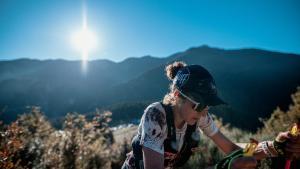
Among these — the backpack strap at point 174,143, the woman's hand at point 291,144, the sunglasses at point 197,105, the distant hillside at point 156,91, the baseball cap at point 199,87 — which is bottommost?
the distant hillside at point 156,91

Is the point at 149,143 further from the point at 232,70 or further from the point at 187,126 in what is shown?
the point at 232,70

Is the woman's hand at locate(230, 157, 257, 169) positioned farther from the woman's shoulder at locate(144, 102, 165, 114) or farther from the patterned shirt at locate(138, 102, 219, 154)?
the woman's shoulder at locate(144, 102, 165, 114)

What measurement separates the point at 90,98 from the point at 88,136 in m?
176

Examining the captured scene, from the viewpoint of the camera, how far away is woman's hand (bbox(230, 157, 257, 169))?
2.13 metres

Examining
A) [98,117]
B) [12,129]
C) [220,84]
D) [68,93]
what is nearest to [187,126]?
[12,129]

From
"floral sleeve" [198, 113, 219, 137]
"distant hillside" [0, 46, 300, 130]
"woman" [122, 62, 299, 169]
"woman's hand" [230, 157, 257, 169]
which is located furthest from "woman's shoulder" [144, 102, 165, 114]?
"distant hillside" [0, 46, 300, 130]

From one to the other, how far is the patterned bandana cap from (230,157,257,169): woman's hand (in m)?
0.65

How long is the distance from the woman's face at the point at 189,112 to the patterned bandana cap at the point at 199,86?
0.27ft

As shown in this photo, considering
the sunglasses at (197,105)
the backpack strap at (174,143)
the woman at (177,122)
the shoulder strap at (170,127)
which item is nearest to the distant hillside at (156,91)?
the backpack strap at (174,143)

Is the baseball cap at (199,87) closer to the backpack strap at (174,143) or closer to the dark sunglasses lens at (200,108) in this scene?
the dark sunglasses lens at (200,108)

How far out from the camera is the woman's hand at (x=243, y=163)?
6.98 feet

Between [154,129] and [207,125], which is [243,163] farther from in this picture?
[207,125]

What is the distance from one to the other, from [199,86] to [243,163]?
79cm

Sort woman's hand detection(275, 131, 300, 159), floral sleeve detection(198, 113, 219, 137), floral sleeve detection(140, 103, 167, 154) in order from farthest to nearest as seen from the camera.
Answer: floral sleeve detection(198, 113, 219, 137) < floral sleeve detection(140, 103, 167, 154) < woman's hand detection(275, 131, 300, 159)
